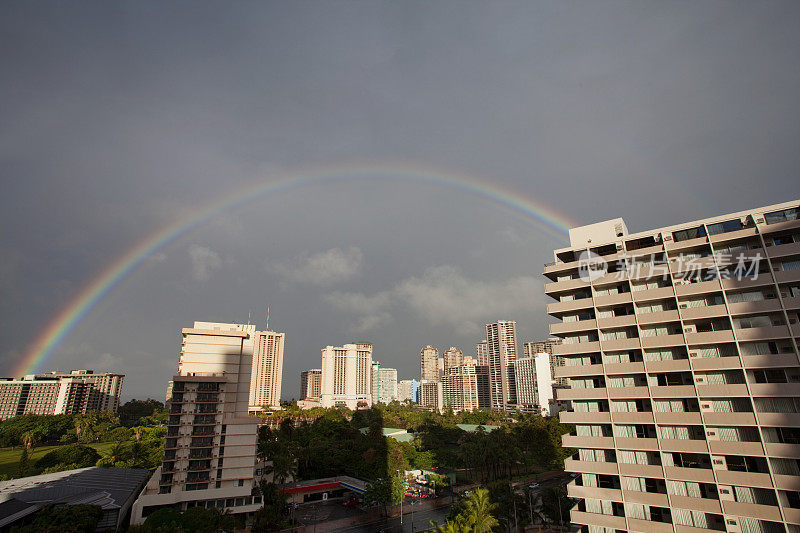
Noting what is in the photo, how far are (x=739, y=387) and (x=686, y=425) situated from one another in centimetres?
545

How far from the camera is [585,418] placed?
41.2 meters

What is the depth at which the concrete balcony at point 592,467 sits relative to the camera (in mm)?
38906

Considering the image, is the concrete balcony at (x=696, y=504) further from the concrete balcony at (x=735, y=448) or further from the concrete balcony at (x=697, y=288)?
the concrete balcony at (x=697, y=288)

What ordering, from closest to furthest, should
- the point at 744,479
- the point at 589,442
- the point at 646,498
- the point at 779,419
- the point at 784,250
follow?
the point at 779,419, the point at 744,479, the point at 784,250, the point at 646,498, the point at 589,442

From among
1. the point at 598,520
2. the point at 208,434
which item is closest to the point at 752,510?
the point at 598,520

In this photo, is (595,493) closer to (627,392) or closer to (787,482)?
(627,392)

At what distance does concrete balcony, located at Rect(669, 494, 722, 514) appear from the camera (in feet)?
112

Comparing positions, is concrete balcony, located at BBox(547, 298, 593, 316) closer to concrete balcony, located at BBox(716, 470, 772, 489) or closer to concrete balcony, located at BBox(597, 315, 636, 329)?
concrete balcony, located at BBox(597, 315, 636, 329)

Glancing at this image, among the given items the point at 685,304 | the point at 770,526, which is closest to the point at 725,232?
the point at 685,304

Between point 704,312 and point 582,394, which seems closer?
point 704,312

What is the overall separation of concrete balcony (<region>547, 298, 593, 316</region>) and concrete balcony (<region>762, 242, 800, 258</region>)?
15.6 m

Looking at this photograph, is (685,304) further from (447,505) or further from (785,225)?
(447,505)

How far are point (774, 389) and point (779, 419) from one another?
236 cm

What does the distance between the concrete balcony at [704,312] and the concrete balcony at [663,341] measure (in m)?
1.96
